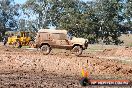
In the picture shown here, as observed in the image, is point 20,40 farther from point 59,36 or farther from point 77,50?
point 77,50

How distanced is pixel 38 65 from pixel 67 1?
91148 millimetres

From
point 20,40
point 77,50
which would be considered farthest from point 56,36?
point 20,40

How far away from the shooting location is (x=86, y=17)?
10156 centimetres

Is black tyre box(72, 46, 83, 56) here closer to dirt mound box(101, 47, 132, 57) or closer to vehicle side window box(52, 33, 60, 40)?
vehicle side window box(52, 33, 60, 40)

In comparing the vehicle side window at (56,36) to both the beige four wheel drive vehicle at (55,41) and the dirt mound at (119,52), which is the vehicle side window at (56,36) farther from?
the dirt mound at (119,52)

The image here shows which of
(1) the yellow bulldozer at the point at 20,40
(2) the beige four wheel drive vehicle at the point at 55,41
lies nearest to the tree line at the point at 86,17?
(1) the yellow bulldozer at the point at 20,40

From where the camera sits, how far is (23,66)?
24500mm

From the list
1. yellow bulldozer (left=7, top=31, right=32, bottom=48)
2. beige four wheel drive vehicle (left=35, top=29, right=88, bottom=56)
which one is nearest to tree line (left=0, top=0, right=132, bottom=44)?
yellow bulldozer (left=7, top=31, right=32, bottom=48)

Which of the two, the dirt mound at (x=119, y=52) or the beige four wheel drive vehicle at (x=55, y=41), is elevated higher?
the beige four wheel drive vehicle at (x=55, y=41)

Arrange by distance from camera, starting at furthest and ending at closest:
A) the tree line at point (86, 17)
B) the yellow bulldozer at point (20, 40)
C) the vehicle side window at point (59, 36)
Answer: the tree line at point (86, 17) < the yellow bulldozer at point (20, 40) < the vehicle side window at point (59, 36)

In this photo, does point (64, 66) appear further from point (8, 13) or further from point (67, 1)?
point (8, 13)

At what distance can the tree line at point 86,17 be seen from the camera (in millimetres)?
101312

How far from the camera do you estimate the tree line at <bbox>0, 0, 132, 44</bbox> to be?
101312 millimetres

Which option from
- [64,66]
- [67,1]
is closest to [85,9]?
[67,1]
